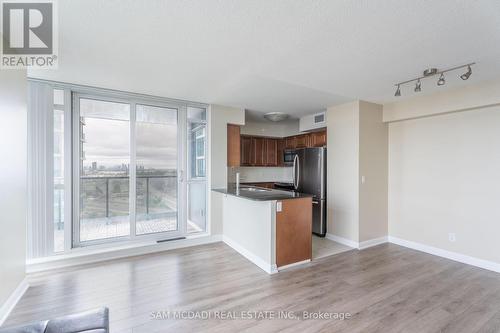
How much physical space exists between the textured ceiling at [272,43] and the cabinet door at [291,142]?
2232mm

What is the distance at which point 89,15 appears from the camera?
173cm

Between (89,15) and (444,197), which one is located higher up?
(89,15)

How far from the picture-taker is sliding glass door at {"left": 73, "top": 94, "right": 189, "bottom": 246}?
3.44m

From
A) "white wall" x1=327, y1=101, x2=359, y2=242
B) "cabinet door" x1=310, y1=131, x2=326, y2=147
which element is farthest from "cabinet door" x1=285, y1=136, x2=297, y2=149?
"white wall" x1=327, y1=101, x2=359, y2=242

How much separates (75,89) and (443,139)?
5.57 m

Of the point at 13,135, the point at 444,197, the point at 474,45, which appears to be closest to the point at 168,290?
the point at 13,135

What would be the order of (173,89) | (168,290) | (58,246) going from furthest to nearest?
(173,89)
(58,246)
(168,290)

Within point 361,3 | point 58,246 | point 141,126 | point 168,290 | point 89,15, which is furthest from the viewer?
point 141,126

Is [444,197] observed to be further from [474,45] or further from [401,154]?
[474,45]

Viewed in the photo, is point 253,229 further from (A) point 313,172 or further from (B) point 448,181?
(B) point 448,181

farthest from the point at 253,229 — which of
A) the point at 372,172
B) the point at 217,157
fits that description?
the point at 372,172

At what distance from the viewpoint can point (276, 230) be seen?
3041 mm

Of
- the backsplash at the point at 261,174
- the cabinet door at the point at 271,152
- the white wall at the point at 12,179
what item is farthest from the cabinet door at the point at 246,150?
the white wall at the point at 12,179

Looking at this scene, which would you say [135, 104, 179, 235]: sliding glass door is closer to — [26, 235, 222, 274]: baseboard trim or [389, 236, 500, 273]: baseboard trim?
[26, 235, 222, 274]: baseboard trim
